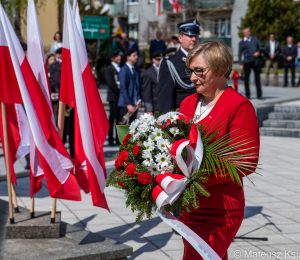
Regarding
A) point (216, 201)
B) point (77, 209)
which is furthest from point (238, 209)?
point (77, 209)

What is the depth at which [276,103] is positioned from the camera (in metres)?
13.4

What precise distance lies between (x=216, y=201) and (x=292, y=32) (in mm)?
39390

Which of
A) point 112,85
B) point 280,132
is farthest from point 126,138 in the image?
point 280,132

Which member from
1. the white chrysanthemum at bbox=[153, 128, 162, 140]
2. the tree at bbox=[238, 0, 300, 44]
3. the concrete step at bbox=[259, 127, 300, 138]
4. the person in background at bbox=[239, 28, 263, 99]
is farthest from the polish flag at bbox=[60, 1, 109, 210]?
the tree at bbox=[238, 0, 300, 44]

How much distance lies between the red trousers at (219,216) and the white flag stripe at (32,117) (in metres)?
1.94

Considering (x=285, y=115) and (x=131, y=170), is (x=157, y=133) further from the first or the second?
(x=285, y=115)

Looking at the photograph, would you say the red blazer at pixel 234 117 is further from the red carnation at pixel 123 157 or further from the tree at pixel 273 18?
the tree at pixel 273 18

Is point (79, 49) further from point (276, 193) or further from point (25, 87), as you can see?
point (276, 193)

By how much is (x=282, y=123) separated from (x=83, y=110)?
9054 mm

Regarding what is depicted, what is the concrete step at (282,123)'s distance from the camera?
38.8 ft

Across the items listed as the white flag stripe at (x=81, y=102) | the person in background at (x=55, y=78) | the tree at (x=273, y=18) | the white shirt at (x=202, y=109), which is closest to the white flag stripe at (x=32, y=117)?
the white flag stripe at (x=81, y=102)

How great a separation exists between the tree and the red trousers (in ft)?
123

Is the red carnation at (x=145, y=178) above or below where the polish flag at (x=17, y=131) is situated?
above

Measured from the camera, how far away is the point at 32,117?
409cm
